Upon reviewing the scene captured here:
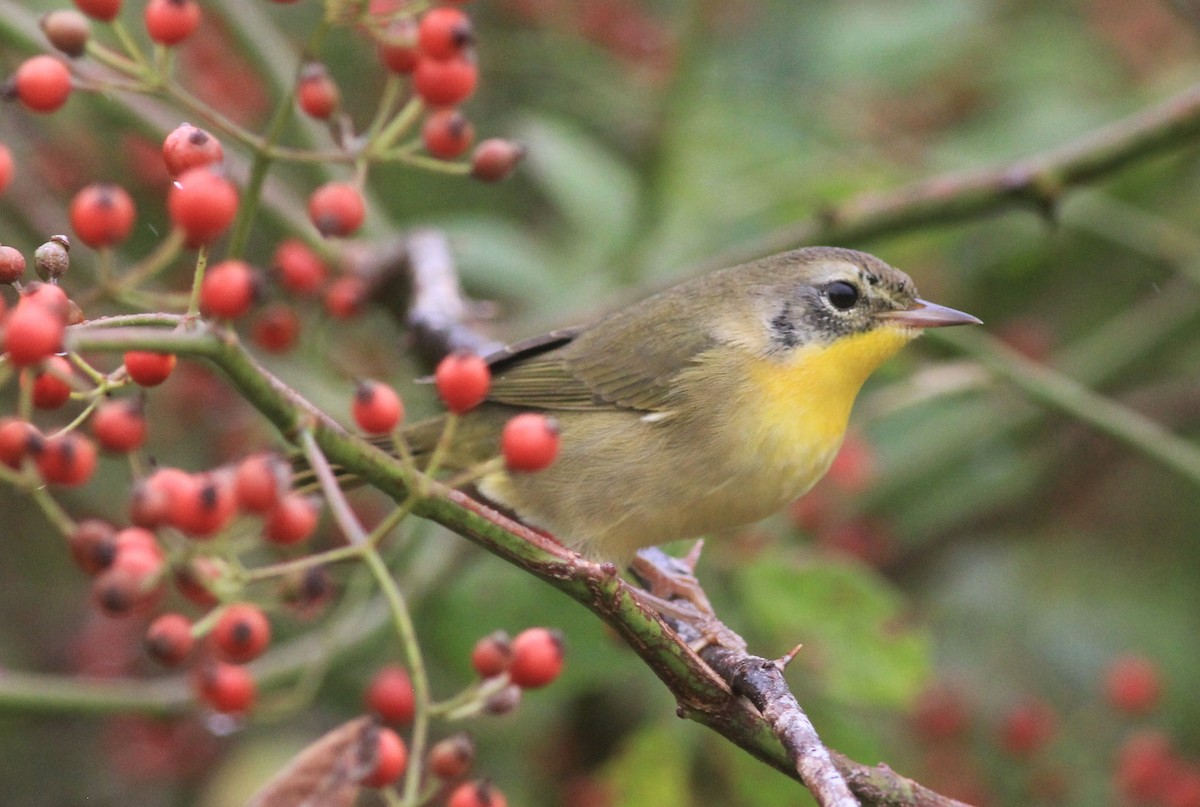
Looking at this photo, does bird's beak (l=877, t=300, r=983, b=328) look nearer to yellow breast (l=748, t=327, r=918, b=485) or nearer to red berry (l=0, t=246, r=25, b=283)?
yellow breast (l=748, t=327, r=918, b=485)

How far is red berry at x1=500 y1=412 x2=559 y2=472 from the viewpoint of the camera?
221 cm

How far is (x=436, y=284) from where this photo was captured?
4.30m

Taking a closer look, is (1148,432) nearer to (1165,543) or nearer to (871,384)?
(871,384)

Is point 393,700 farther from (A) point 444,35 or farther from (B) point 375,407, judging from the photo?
(A) point 444,35

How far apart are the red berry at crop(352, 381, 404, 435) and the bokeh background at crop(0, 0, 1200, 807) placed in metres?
1.89

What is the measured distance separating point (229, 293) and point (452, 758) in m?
0.89

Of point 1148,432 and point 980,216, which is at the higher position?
point 980,216

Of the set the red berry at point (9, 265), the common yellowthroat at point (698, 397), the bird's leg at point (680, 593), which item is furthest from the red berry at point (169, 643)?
the common yellowthroat at point (698, 397)

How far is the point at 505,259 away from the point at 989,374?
187 centimetres

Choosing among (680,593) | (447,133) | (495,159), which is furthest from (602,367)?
(447,133)

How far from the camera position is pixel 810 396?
3.69 m

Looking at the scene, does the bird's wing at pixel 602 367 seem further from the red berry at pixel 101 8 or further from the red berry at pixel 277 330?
the red berry at pixel 101 8

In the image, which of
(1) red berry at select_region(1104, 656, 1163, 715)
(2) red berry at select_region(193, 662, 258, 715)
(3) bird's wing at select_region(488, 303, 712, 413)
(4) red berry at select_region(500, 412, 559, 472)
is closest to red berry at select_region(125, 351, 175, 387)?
(4) red berry at select_region(500, 412, 559, 472)

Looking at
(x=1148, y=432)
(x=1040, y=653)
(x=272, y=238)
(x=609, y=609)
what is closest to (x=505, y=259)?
(x=272, y=238)
